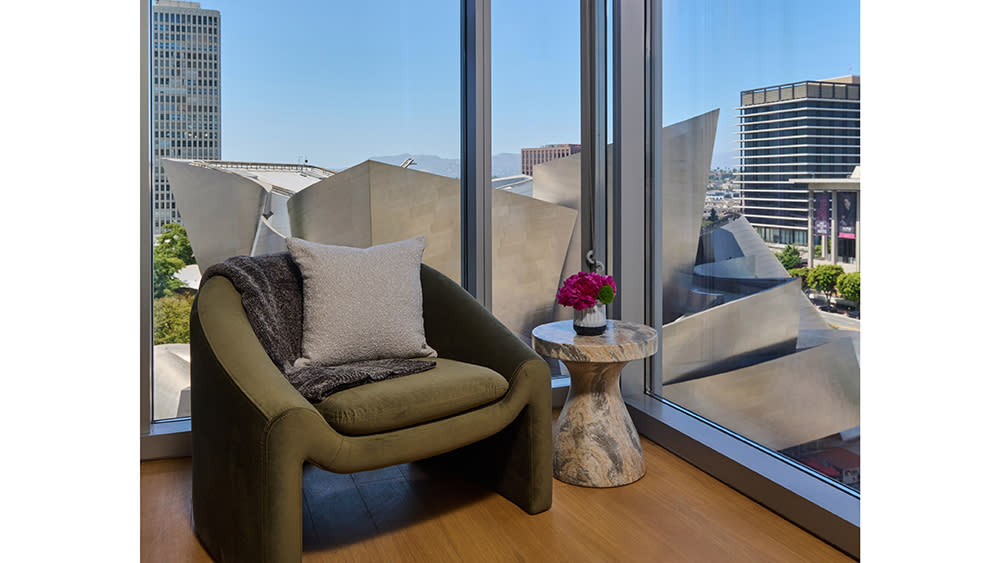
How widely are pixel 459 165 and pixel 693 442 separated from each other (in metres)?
1.61

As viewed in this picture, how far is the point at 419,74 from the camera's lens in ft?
10.4

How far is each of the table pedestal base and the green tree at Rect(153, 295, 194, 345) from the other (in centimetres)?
158

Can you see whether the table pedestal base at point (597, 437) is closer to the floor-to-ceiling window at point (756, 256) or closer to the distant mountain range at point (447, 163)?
the floor-to-ceiling window at point (756, 256)

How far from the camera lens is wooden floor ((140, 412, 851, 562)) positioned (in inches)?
77.6

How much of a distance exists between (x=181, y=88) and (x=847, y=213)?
2.50 m

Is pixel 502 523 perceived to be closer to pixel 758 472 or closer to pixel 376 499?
pixel 376 499

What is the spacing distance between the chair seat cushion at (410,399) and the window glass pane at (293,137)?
3.97 feet

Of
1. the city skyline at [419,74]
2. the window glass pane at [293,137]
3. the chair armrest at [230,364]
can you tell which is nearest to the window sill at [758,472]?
the city skyline at [419,74]

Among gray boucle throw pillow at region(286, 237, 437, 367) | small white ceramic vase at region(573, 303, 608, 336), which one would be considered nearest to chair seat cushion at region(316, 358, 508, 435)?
gray boucle throw pillow at region(286, 237, 437, 367)

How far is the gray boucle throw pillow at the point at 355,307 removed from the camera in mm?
2320

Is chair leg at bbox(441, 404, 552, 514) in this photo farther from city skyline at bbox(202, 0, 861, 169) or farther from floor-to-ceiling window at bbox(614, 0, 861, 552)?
city skyline at bbox(202, 0, 861, 169)

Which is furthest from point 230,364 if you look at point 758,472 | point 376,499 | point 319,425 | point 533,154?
point 533,154

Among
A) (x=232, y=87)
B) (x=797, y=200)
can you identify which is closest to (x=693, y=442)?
(x=797, y=200)
